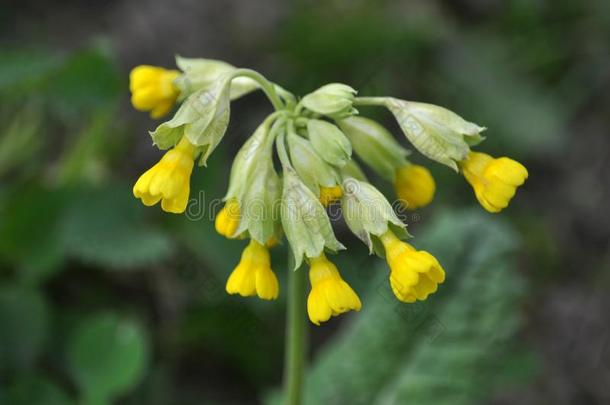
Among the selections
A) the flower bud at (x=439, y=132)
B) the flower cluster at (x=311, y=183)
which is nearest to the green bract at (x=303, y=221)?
A: the flower cluster at (x=311, y=183)

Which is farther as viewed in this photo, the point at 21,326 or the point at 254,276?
the point at 21,326

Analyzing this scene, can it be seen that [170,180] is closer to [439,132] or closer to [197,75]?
[197,75]

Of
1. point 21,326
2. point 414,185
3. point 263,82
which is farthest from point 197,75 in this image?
point 21,326

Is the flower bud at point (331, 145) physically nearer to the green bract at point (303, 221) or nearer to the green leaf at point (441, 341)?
the green bract at point (303, 221)

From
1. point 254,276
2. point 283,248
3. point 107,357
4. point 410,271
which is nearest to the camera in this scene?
point 410,271

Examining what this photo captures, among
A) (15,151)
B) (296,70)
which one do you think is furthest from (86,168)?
(296,70)
